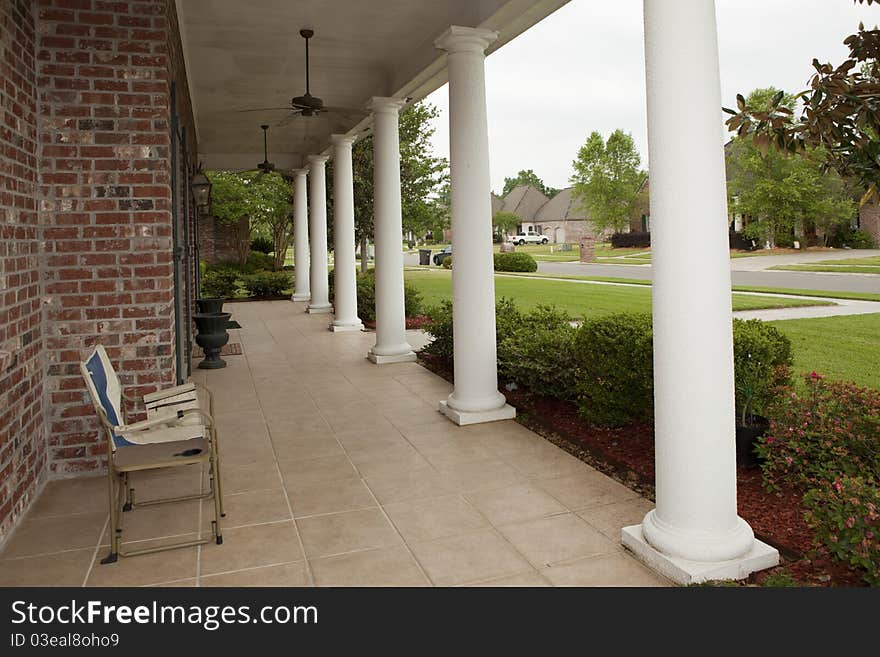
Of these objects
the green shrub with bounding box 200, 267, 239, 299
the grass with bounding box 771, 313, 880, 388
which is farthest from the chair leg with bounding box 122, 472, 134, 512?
the green shrub with bounding box 200, 267, 239, 299

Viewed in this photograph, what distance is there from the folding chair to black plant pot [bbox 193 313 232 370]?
202 inches

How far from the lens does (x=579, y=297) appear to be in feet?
59.4

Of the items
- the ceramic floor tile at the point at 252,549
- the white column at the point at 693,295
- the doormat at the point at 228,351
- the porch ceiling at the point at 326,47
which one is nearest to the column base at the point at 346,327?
the doormat at the point at 228,351

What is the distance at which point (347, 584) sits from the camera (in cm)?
334

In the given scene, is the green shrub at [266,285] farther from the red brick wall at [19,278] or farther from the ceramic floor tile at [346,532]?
the ceramic floor tile at [346,532]

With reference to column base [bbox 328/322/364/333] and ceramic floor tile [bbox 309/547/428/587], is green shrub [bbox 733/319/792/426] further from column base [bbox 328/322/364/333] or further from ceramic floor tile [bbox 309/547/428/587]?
column base [bbox 328/322/364/333]

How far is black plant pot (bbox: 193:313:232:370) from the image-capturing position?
30.9 ft

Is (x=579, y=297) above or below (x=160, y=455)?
above

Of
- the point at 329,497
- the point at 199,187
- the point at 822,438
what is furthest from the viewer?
the point at 199,187

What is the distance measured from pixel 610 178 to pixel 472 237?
4492 centimetres

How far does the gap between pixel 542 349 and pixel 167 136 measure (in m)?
3.70

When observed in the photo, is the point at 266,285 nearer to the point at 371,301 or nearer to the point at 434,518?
the point at 371,301

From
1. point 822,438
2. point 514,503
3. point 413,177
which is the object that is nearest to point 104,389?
point 514,503
